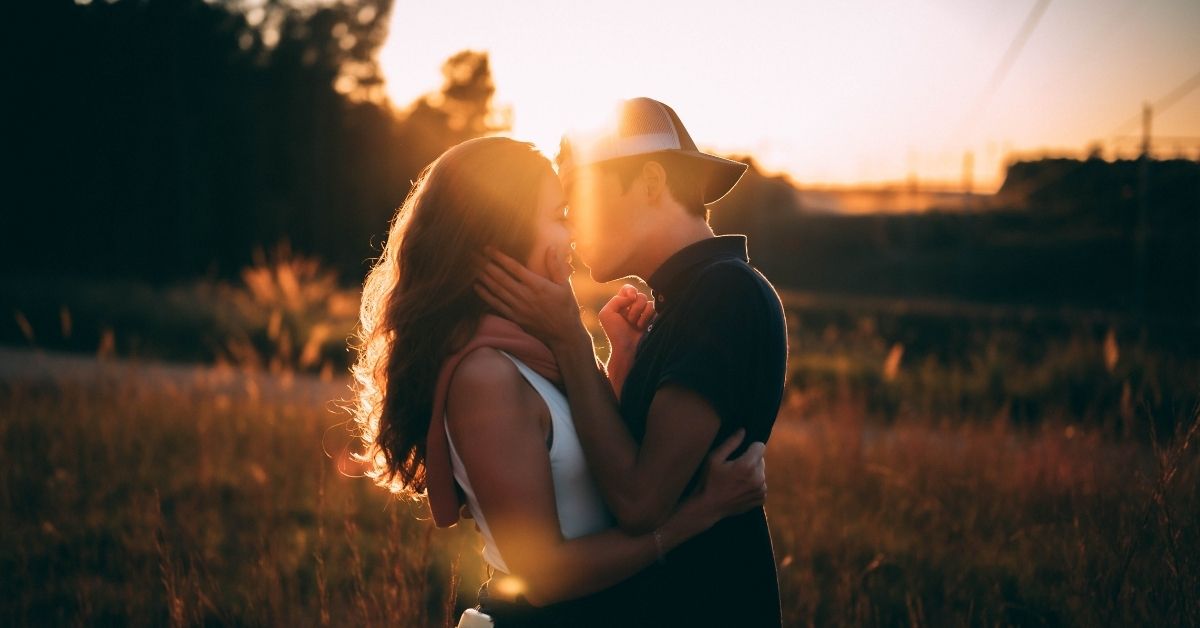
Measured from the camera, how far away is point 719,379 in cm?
186

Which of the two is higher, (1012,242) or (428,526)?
(428,526)

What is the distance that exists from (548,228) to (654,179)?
1.14ft

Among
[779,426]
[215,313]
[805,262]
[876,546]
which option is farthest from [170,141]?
[876,546]

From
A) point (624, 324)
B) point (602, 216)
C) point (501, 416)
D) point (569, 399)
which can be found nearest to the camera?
point (501, 416)

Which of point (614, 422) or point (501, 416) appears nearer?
point (501, 416)

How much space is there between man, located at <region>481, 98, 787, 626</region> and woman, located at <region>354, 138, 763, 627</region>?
0.22 ft

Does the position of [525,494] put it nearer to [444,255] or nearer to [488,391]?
[488,391]

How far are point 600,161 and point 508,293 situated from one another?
0.49 metres

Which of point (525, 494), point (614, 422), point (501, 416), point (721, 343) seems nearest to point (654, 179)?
point (721, 343)

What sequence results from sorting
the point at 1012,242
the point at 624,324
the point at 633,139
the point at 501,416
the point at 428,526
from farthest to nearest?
the point at 1012,242
the point at 428,526
the point at 624,324
the point at 633,139
the point at 501,416

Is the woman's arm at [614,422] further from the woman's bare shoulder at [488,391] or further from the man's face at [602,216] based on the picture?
the man's face at [602,216]

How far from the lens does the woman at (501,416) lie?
1841mm

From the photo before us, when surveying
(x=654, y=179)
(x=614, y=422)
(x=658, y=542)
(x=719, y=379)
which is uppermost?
(x=654, y=179)

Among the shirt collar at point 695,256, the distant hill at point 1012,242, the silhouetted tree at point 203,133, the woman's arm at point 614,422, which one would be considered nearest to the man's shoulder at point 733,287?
the shirt collar at point 695,256
